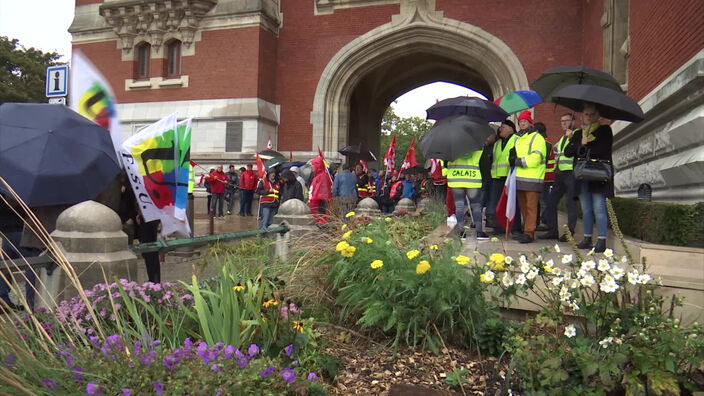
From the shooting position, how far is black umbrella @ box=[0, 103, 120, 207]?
3311 millimetres

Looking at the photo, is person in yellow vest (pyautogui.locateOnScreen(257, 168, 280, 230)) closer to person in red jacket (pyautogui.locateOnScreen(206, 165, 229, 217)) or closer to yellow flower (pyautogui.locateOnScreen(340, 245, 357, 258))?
person in red jacket (pyautogui.locateOnScreen(206, 165, 229, 217))

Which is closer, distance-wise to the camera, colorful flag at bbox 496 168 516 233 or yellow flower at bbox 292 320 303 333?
yellow flower at bbox 292 320 303 333

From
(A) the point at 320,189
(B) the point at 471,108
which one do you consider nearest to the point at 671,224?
(B) the point at 471,108

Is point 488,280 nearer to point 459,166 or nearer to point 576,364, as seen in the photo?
point 576,364

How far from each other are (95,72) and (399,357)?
10.3 ft

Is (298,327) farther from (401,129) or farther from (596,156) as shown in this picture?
(401,129)

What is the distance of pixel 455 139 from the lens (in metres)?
6.07

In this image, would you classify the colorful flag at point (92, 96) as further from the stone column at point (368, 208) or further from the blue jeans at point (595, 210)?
the blue jeans at point (595, 210)

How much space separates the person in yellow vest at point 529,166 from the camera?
597 centimetres

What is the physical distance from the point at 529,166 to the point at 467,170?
779mm

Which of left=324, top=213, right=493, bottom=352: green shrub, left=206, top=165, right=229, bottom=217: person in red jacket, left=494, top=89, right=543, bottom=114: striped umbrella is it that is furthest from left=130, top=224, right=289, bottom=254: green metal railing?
left=206, top=165, right=229, bottom=217: person in red jacket

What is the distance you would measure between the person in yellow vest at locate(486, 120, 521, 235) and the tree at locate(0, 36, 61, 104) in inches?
1334

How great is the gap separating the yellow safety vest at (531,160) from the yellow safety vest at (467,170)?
1.68 ft

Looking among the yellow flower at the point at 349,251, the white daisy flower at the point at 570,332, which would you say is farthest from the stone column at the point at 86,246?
the white daisy flower at the point at 570,332
